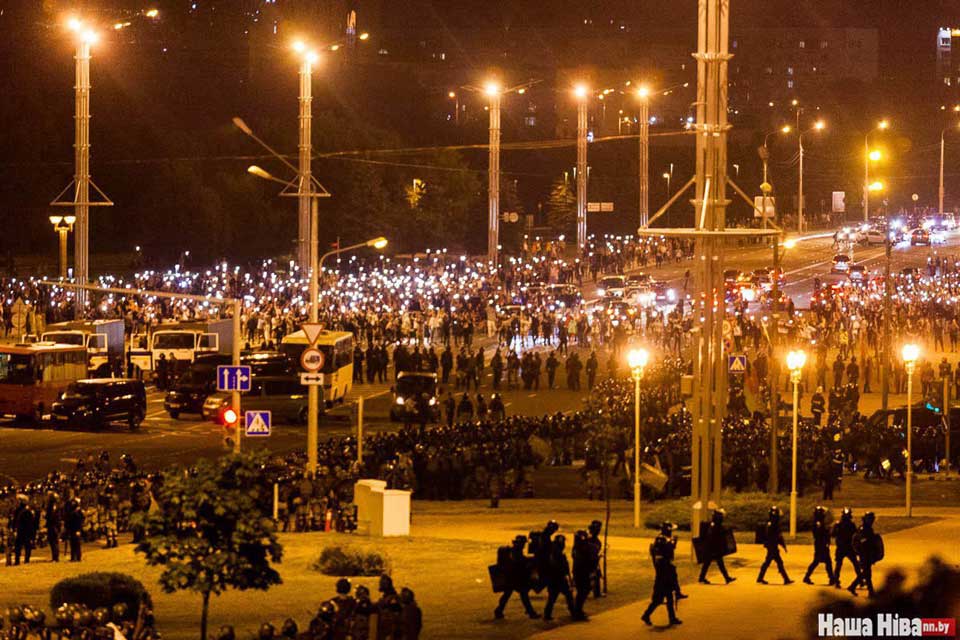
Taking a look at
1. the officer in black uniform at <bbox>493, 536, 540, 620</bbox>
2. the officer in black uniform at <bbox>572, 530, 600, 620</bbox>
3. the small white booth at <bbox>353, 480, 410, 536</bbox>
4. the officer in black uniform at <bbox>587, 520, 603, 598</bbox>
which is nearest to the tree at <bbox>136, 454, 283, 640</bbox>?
the officer in black uniform at <bbox>493, 536, 540, 620</bbox>

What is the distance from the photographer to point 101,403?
134ft

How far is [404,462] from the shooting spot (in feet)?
100

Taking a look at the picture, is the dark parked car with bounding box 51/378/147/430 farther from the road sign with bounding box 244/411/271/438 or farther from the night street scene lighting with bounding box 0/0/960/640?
the road sign with bounding box 244/411/271/438

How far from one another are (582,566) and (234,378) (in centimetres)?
1128

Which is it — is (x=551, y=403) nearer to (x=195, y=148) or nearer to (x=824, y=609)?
(x=824, y=609)

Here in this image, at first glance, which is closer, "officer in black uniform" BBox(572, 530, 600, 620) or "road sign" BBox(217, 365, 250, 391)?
"officer in black uniform" BBox(572, 530, 600, 620)

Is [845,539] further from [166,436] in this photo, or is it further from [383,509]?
[166,436]

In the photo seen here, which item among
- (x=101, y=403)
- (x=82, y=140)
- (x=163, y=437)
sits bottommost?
(x=163, y=437)

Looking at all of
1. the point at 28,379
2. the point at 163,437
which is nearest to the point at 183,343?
the point at 28,379

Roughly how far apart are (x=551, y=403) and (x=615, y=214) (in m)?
73.3

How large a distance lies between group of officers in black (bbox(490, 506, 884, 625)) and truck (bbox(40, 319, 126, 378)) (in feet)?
92.3

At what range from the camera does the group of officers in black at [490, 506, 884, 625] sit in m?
18.4

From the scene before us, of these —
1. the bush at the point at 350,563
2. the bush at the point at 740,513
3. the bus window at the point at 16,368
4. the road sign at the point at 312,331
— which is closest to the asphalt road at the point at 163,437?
the bus window at the point at 16,368

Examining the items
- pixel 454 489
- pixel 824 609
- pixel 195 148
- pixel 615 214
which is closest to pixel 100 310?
pixel 454 489
